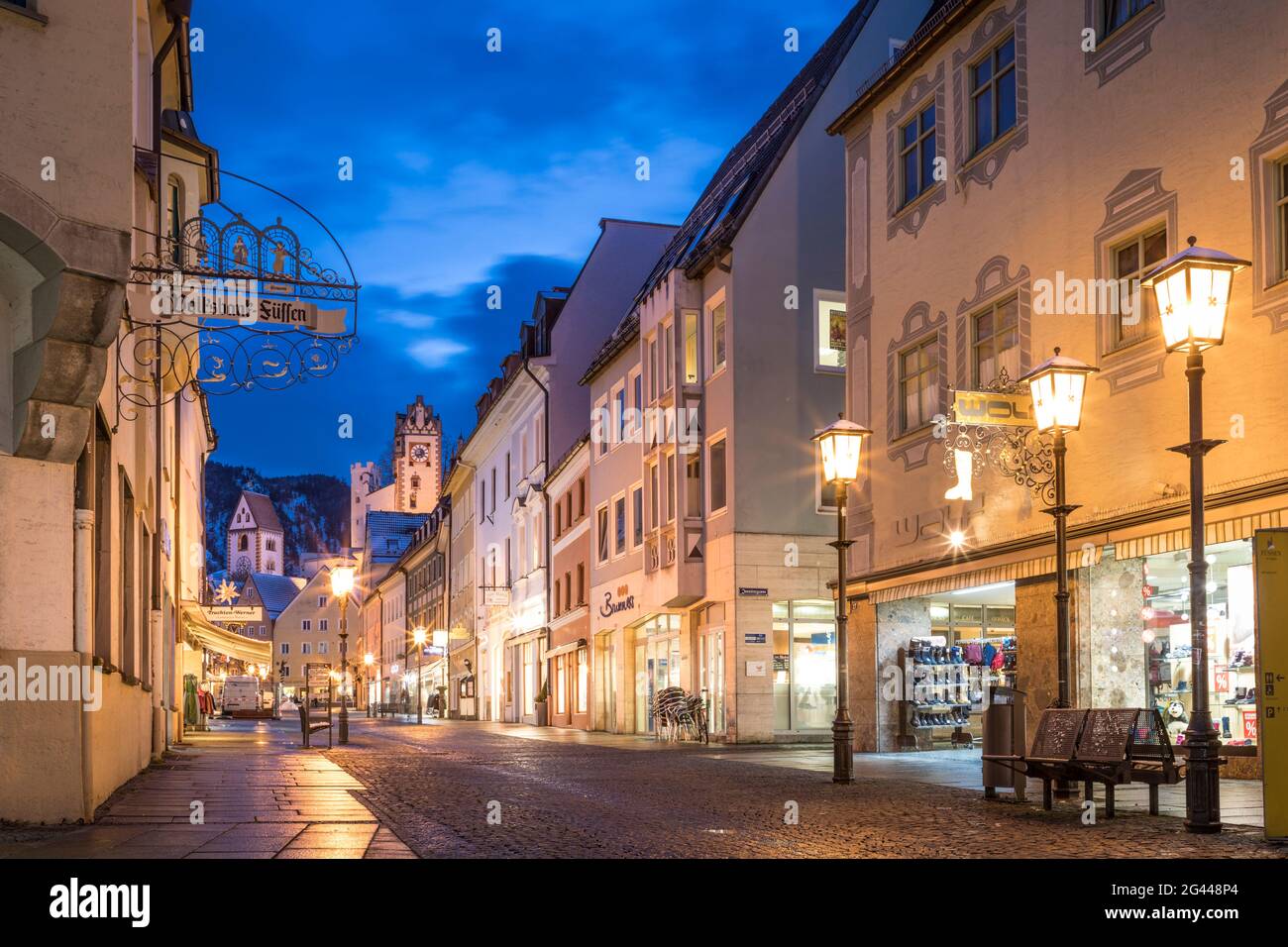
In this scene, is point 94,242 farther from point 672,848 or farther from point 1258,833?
point 1258,833

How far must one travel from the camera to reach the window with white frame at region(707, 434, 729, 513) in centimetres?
3397

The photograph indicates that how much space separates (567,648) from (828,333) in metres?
18.4

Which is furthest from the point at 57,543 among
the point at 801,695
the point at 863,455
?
the point at 801,695

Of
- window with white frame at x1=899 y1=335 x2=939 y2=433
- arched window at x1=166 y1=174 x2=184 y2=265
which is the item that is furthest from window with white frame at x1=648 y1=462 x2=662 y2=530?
arched window at x1=166 y1=174 x2=184 y2=265

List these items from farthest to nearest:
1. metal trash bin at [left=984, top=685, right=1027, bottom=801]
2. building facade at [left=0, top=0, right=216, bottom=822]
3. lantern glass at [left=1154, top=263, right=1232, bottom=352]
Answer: metal trash bin at [left=984, top=685, right=1027, bottom=801]
lantern glass at [left=1154, top=263, right=1232, bottom=352]
building facade at [left=0, top=0, right=216, bottom=822]

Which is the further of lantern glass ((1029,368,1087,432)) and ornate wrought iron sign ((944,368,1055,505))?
ornate wrought iron sign ((944,368,1055,505))

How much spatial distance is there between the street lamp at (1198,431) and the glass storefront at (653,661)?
2512 cm

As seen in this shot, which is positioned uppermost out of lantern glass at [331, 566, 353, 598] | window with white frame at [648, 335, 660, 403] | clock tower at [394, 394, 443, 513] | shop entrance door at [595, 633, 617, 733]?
clock tower at [394, 394, 443, 513]

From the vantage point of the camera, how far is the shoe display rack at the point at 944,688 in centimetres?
2631

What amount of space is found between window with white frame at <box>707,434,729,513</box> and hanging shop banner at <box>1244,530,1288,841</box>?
72.9ft

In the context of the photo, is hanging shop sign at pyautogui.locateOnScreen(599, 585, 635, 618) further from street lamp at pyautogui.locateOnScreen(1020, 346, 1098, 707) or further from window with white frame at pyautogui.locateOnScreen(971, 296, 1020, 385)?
street lamp at pyautogui.locateOnScreen(1020, 346, 1098, 707)

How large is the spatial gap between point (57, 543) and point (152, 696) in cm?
1176

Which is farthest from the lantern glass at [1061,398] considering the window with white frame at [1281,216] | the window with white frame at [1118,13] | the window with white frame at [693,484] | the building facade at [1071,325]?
the window with white frame at [693,484]

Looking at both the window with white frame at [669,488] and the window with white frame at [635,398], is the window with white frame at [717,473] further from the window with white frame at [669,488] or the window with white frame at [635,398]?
the window with white frame at [635,398]
